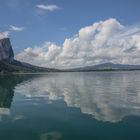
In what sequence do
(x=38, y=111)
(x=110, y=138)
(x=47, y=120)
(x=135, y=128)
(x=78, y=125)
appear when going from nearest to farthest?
(x=110, y=138), (x=135, y=128), (x=78, y=125), (x=47, y=120), (x=38, y=111)

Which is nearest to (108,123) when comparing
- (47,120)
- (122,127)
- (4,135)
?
(122,127)

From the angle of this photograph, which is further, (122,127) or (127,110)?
(127,110)

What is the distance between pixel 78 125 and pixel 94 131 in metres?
3.91

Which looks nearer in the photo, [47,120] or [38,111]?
[47,120]

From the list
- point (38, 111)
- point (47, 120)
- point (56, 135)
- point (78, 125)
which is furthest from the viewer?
point (38, 111)

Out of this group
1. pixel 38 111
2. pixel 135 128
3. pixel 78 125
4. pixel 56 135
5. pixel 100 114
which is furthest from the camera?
pixel 38 111

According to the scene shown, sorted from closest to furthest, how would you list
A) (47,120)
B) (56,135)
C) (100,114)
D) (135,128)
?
(56,135)
(135,128)
(47,120)
(100,114)

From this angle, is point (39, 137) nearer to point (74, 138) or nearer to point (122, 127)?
point (74, 138)

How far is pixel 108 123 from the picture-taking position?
3450cm

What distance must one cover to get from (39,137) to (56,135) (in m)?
2.11

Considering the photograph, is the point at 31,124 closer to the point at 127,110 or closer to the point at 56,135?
the point at 56,135

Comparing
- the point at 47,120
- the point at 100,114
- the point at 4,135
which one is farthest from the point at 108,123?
the point at 4,135

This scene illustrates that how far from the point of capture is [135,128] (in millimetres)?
31469

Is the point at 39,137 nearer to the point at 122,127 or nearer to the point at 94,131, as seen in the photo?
the point at 94,131
